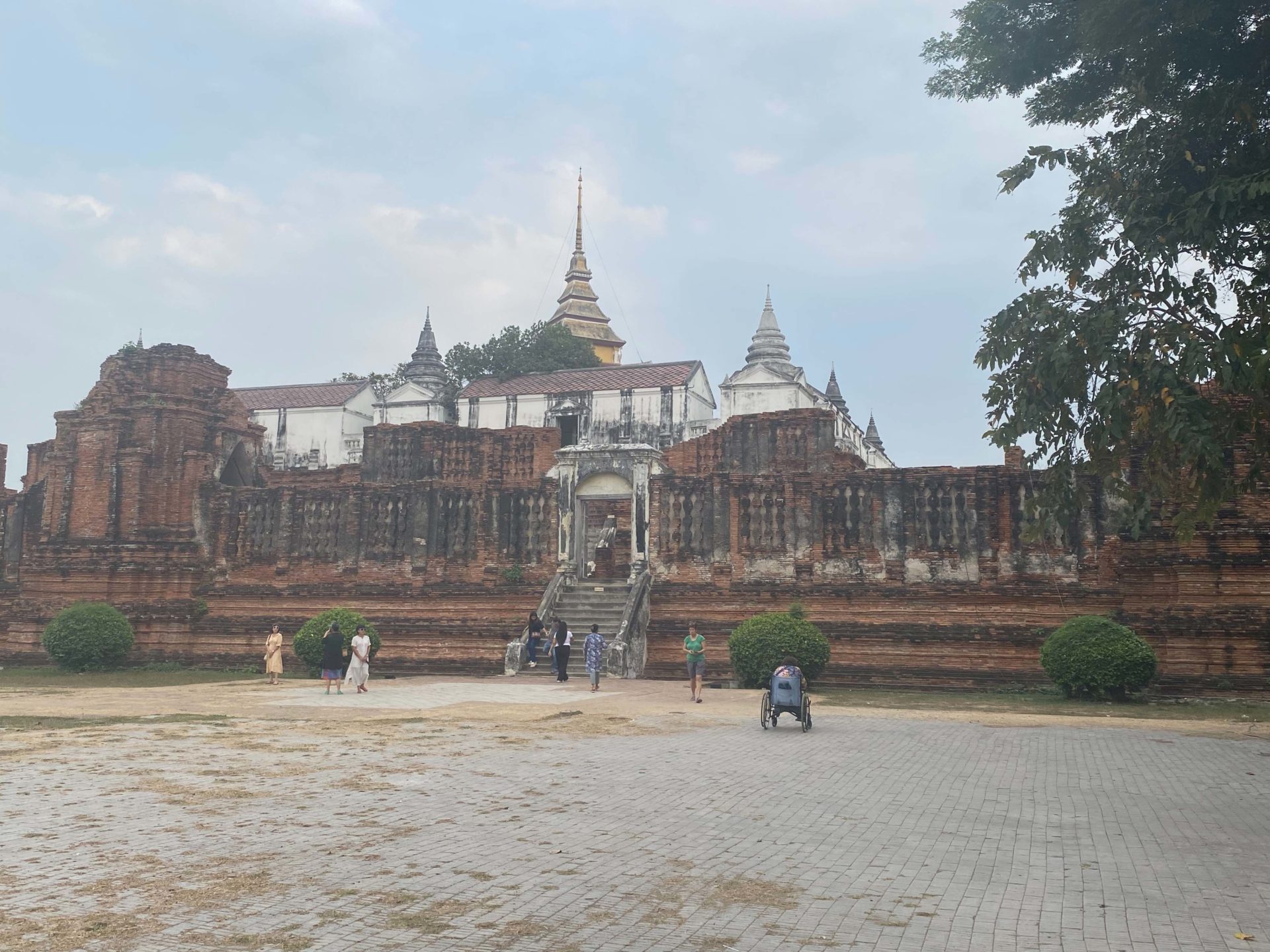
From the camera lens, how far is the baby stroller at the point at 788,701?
12.9 m

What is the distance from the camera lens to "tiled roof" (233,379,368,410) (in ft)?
157

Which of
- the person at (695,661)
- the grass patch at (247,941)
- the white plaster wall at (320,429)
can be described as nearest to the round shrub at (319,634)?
the person at (695,661)

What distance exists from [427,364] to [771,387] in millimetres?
17077

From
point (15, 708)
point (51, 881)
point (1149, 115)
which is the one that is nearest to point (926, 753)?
point (1149, 115)

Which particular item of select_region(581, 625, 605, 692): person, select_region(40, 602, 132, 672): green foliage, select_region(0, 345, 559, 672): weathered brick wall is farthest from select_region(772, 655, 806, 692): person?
select_region(40, 602, 132, 672): green foliage

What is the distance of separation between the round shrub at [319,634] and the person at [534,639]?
3.04 meters

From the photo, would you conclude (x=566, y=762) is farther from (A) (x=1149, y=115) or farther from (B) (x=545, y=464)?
(B) (x=545, y=464)

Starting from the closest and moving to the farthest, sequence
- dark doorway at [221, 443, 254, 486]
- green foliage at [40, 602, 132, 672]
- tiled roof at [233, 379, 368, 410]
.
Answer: green foliage at [40, 602, 132, 672] < dark doorway at [221, 443, 254, 486] < tiled roof at [233, 379, 368, 410]

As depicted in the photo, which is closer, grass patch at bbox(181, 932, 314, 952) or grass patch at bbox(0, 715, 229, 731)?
grass patch at bbox(181, 932, 314, 952)

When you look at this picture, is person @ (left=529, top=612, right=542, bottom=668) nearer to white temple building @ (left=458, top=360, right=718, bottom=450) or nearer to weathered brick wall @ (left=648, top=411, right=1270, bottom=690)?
weathered brick wall @ (left=648, top=411, right=1270, bottom=690)

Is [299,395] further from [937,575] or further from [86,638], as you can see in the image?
[937,575]

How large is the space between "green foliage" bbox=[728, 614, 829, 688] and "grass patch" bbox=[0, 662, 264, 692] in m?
9.57

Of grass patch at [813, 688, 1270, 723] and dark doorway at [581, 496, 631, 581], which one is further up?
dark doorway at [581, 496, 631, 581]

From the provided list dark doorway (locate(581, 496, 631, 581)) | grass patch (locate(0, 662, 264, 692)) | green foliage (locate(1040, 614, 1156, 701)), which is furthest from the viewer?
dark doorway (locate(581, 496, 631, 581))
